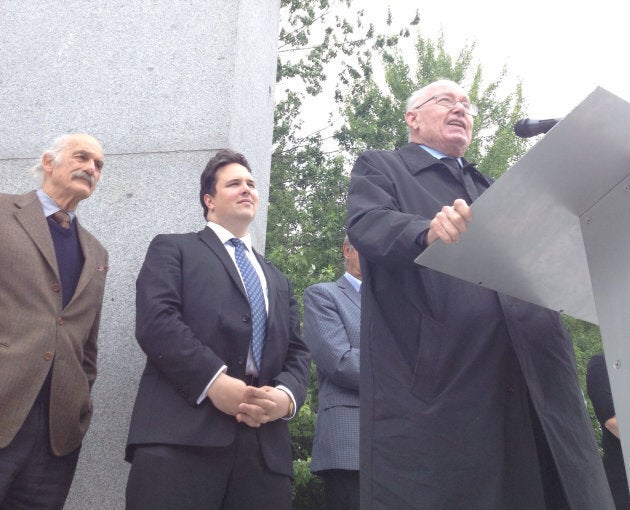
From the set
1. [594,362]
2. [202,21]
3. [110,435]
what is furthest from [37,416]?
[594,362]

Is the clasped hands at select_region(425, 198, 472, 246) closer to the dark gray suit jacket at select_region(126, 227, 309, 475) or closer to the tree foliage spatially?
the dark gray suit jacket at select_region(126, 227, 309, 475)

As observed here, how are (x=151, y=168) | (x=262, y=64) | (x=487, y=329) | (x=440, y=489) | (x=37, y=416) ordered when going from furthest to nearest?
(x=262, y=64) → (x=151, y=168) → (x=37, y=416) → (x=487, y=329) → (x=440, y=489)

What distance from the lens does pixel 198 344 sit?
2.66 metres

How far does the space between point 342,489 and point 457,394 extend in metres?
1.49

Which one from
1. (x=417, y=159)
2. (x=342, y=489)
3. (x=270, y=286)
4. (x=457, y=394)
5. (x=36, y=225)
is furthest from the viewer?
(x=342, y=489)

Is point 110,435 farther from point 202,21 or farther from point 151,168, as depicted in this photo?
point 202,21

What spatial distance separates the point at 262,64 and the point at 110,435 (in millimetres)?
2292

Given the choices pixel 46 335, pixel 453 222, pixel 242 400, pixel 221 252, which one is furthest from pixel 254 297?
pixel 453 222

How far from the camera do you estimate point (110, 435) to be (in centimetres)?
321

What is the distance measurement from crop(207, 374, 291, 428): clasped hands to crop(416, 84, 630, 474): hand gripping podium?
102 cm

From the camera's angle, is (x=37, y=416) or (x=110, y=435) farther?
(x=110, y=435)

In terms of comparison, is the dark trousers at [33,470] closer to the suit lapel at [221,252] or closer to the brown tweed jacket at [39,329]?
the brown tweed jacket at [39,329]

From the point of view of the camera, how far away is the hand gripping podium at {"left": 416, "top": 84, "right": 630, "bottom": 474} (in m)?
1.51

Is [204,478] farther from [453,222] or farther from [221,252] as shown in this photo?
[453,222]
